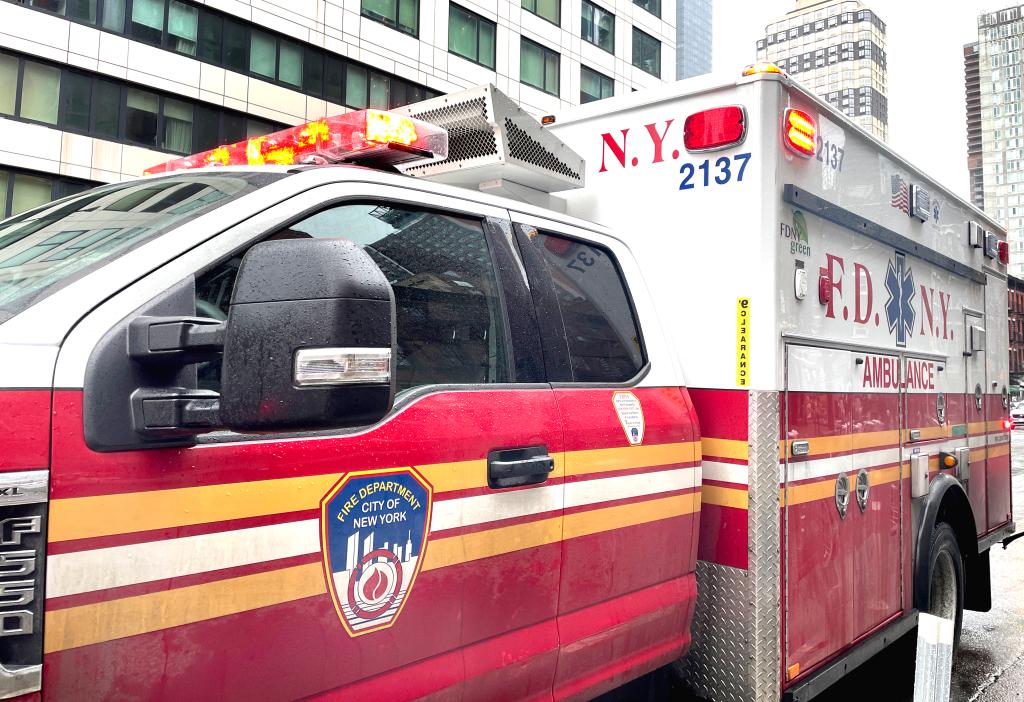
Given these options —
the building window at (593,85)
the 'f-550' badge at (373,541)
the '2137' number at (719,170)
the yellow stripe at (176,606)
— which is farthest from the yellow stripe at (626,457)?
the building window at (593,85)

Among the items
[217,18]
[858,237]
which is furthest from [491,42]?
[858,237]

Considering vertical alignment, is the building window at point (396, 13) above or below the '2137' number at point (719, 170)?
above

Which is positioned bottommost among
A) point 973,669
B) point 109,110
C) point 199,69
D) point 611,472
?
point 973,669

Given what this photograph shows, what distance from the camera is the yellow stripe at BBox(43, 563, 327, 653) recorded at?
4.82 feet

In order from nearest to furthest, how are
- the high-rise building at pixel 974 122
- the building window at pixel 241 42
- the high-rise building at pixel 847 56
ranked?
the building window at pixel 241 42 < the high-rise building at pixel 974 122 < the high-rise building at pixel 847 56

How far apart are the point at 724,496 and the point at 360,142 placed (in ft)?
6.00

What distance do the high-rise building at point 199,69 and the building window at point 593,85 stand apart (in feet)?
10.8

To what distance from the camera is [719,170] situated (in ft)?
11.2

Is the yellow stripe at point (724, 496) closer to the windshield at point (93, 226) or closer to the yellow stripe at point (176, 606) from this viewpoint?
the yellow stripe at point (176, 606)

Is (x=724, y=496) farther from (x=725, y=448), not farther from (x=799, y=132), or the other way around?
(x=799, y=132)

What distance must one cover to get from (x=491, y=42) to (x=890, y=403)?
25.9 m

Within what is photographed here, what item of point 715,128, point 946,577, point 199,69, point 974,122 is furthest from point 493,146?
point 974,122

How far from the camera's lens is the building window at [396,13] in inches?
956

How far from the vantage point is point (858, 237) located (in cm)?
405
